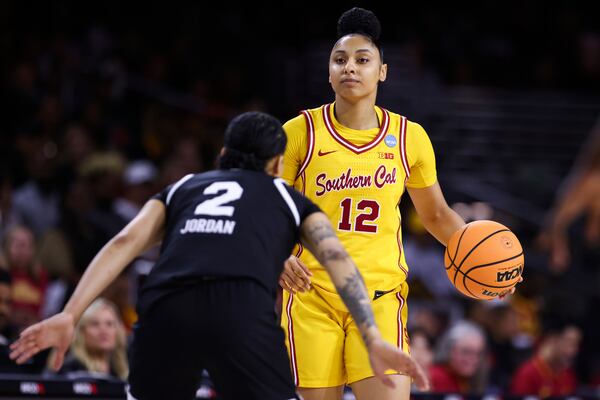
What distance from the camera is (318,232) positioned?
15.2ft

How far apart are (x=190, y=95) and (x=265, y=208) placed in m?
10.6

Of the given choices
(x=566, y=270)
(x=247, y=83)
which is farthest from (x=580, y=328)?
(x=247, y=83)

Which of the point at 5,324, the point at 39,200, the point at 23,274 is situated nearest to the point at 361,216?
the point at 5,324

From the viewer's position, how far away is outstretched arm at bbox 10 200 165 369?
4.36m

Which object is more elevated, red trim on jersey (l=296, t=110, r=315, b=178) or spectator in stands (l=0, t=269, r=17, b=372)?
red trim on jersey (l=296, t=110, r=315, b=178)

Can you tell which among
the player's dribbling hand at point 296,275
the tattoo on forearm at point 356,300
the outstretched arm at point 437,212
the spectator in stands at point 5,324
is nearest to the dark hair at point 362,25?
the outstretched arm at point 437,212

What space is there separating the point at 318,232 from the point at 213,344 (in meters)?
0.68

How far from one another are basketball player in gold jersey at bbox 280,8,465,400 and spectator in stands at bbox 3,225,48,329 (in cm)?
423

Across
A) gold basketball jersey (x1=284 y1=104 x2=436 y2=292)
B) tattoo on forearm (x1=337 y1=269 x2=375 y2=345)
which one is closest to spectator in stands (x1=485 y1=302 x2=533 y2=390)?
gold basketball jersey (x1=284 y1=104 x2=436 y2=292)

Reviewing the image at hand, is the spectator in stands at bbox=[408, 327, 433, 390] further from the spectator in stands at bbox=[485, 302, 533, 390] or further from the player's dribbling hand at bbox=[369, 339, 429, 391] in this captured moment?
the player's dribbling hand at bbox=[369, 339, 429, 391]

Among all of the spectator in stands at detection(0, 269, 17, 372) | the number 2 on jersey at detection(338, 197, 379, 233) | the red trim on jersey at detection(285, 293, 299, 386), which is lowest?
the spectator in stands at detection(0, 269, 17, 372)

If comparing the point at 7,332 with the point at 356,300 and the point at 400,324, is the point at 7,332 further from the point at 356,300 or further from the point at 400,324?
the point at 356,300

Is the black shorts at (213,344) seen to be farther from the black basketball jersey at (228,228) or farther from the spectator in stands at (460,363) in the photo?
the spectator in stands at (460,363)

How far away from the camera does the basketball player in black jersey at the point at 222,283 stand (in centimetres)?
436
